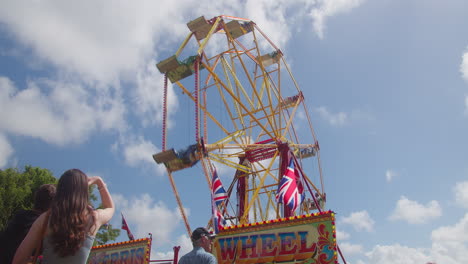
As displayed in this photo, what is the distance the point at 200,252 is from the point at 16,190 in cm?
2371

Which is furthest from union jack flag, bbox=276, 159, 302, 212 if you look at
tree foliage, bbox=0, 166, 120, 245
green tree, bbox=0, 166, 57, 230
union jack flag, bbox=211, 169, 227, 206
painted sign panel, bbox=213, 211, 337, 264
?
green tree, bbox=0, 166, 57, 230

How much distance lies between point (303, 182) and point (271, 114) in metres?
4.32

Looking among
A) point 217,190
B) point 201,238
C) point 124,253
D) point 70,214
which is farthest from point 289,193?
point 70,214

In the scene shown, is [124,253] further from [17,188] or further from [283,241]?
[17,188]

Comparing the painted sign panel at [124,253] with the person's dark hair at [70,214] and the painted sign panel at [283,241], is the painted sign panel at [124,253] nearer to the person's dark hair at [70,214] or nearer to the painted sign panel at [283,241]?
the painted sign panel at [283,241]

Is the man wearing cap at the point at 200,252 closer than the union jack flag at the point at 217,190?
Yes

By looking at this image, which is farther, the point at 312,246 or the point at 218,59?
the point at 218,59

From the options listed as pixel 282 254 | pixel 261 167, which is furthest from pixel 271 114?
pixel 282 254

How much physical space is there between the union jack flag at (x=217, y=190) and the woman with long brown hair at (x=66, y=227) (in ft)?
45.3

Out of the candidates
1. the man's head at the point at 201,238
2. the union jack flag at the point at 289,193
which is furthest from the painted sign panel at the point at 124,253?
the man's head at the point at 201,238

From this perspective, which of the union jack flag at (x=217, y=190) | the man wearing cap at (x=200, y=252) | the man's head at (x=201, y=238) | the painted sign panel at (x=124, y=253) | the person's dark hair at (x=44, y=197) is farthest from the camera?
the union jack flag at (x=217, y=190)

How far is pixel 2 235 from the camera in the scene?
2.92m

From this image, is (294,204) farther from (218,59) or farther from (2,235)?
(2,235)

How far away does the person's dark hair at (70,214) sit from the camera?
7.50ft
